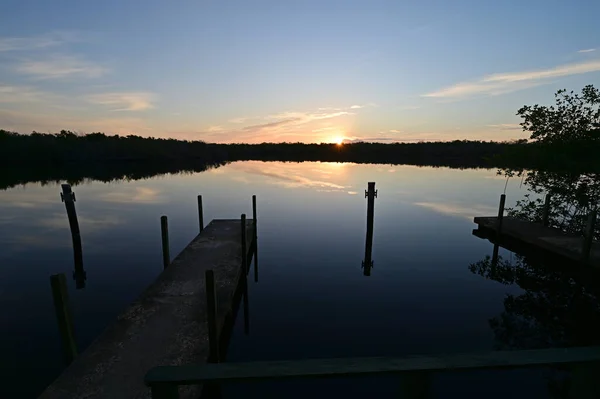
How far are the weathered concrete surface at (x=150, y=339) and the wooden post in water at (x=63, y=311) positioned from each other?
25cm

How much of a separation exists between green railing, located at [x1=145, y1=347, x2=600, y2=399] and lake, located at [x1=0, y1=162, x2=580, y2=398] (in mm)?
5495

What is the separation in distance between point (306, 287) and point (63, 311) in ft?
27.3

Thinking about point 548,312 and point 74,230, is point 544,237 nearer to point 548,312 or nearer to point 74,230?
point 548,312

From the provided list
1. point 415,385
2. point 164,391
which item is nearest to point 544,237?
point 415,385

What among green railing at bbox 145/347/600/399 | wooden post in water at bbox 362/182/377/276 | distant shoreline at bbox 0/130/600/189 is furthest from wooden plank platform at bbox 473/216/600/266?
green railing at bbox 145/347/600/399

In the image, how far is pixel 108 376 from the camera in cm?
572

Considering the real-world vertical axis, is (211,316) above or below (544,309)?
above

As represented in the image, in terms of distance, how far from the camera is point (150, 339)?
6.93 meters

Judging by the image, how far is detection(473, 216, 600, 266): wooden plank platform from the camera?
1341cm

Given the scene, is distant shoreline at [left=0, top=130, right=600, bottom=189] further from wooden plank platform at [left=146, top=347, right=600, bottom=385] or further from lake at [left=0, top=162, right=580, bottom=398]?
wooden plank platform at [left=146, top=347, right=600, bottom=385]

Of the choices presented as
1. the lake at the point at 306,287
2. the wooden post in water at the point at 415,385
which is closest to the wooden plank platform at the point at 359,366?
the wooden post in water at the point at 415,385

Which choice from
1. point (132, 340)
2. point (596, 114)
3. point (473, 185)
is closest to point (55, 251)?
point (132, 340)

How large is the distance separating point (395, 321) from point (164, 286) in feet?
23.9

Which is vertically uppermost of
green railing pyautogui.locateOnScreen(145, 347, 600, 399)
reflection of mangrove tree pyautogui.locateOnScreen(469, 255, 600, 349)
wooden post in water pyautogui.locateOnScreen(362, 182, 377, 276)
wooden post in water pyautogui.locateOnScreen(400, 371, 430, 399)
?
green railing pyautogui.locateOnScreen(145, 347, 600, 399)
